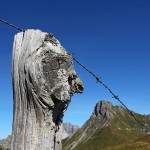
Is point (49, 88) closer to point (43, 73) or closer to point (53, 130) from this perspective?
point (43, 73)

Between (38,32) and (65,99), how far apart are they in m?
1.02

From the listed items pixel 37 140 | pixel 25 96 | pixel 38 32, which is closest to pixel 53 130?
pixel 37 140

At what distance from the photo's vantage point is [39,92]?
4.68 meters

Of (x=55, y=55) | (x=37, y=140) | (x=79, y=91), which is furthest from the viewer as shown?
(x=79, y=91)

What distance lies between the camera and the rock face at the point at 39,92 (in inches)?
182

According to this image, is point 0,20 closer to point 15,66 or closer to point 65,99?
point 15,66

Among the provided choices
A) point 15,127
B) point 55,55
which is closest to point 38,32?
point 55,55

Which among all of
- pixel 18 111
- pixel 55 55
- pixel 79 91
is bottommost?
pixel 18 111

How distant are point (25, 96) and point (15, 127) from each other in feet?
1.35

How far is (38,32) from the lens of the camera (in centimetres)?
512

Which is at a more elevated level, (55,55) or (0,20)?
(0,20)

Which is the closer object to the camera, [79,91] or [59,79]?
[59,79]

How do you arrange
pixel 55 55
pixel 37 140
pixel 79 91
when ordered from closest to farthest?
pixel 37 140, pixel 55 55, pixel 79 91

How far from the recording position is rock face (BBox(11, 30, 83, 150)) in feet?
15.1
